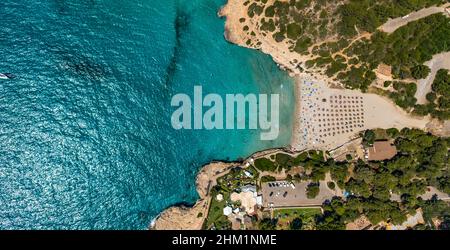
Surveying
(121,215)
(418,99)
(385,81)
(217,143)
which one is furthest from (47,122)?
(418,99)

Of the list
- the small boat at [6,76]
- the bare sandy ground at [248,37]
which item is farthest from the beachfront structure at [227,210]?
the small boat at [6,76]

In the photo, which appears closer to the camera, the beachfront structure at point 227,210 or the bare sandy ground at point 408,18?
the beachfront structure at point 227,210

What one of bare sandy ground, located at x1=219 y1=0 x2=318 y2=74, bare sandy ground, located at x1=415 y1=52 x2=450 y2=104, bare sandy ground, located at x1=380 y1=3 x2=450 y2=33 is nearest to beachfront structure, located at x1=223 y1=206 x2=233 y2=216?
bare sandy ground, located at x1=219 y1=0 x2=318 y2=74

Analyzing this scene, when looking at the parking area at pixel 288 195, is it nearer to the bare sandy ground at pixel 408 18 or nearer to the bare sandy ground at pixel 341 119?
the bare sandy ground at pixel 341 119

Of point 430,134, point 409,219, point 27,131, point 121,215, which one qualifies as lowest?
point 121,215

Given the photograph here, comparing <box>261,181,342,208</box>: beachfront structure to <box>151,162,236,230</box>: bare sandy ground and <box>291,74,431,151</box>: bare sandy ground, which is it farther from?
<box>151,162,236,230</box>: bare sandy ground

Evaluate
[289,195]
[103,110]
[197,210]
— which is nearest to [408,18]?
[289,195]

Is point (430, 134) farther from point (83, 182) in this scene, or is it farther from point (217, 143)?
point (83, 182)
